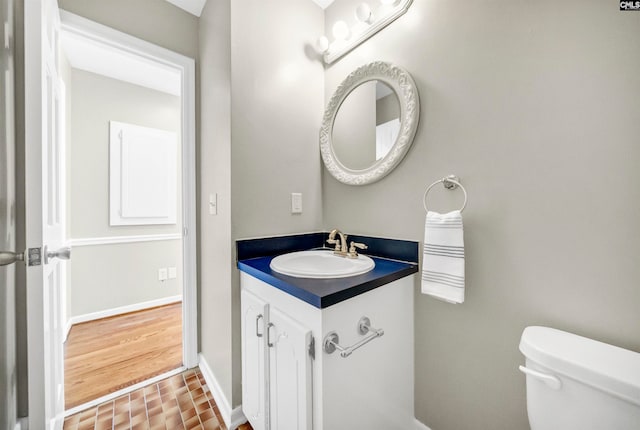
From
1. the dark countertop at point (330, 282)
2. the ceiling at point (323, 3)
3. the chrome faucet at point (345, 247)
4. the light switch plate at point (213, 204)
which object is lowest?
the dark countertop at point (330, 282)

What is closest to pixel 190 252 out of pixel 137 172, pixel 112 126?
pixel 137 172

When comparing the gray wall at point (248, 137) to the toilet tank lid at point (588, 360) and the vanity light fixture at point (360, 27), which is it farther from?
the toilet tank lid at point (588, 360)

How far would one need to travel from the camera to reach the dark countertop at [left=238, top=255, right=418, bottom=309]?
792 millimetres

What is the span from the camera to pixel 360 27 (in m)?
1.36

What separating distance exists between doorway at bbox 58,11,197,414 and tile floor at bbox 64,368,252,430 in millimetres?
664

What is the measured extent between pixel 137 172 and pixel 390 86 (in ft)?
8.72

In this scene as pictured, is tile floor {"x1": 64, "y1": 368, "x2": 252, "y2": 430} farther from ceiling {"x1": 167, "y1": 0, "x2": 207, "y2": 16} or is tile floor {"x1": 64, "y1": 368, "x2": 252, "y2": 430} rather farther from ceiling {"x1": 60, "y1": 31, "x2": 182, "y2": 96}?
ceiling {"x1": 167, "y1": 0, "x2": 207, "y2": 16}

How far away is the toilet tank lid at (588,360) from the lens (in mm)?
574

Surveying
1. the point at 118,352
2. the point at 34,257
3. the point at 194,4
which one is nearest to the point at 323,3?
the point at 194,4

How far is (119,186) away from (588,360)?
3.37 meters

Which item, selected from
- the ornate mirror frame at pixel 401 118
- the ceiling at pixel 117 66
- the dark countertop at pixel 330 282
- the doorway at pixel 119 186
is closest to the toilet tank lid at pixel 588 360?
the dark countertop at pixel 330 282

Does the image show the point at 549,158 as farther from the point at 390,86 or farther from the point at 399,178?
the point at 390,86

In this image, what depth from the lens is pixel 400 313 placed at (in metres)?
1.09

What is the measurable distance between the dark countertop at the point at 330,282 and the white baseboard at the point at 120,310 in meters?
2.17
